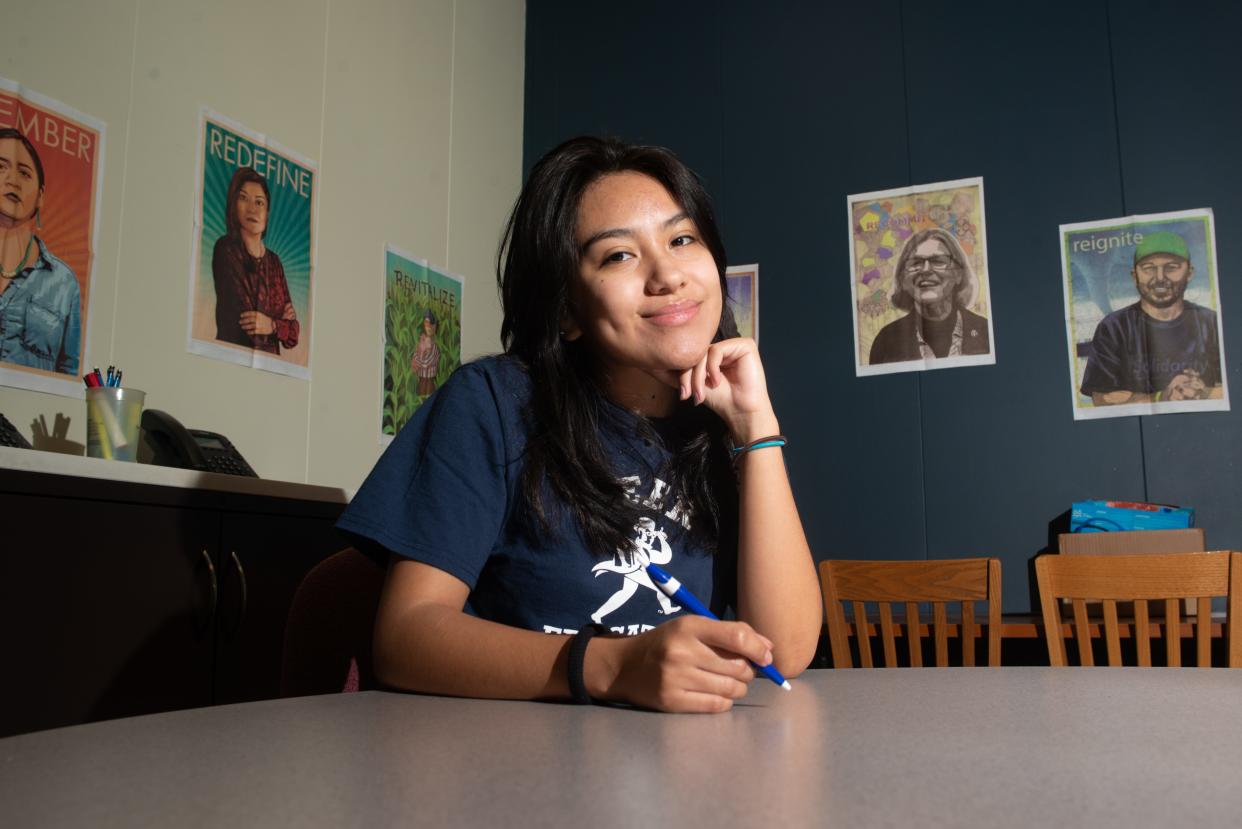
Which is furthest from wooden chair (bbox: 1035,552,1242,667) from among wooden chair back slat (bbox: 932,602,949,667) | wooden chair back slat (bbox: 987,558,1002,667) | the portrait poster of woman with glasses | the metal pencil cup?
the metal pencil cup

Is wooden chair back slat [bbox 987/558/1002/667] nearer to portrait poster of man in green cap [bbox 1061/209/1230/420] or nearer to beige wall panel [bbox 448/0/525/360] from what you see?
portrait poster of man in green cap [bbox 1061/209/1230/420]

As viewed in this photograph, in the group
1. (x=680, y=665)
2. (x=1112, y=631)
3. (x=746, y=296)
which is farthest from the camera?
(x=746, y=296)

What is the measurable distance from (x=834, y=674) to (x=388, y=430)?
2.41 metres

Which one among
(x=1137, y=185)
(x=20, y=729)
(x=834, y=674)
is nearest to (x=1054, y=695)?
(x=834, y=674)

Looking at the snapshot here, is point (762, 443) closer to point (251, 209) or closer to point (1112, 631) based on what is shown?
point (1112, 631)

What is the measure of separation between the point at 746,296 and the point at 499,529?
2872 mm

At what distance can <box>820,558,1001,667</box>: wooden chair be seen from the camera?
7.87 feet

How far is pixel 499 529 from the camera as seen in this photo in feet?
3.59

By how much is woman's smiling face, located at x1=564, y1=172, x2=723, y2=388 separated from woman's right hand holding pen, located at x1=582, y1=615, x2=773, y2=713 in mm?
509

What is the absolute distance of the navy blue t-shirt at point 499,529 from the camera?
101 centimetres


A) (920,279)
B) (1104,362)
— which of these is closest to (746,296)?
(920,279)

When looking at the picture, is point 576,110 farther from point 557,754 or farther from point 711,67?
point 557,754

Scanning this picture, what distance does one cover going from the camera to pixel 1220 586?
6.73 feet

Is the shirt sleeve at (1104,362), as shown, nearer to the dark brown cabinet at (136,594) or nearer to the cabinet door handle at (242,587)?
the dark brown cabinet at (136,594)
